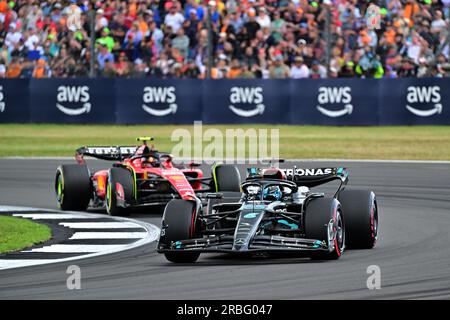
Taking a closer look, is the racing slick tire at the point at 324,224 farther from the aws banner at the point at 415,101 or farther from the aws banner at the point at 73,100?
the aws banner at the point at 73,100

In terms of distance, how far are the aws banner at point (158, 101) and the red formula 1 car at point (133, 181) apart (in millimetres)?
16117

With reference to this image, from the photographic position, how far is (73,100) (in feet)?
115

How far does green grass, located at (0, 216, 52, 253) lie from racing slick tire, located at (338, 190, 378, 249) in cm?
358

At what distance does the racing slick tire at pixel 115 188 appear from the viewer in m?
16.6

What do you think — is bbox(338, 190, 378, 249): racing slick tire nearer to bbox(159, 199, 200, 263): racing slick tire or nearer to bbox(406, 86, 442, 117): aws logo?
bbox(159, 199, 200, 263): racing slick tire

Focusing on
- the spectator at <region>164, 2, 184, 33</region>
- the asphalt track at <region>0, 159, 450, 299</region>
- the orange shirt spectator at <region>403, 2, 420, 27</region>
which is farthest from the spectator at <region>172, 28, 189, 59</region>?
the asphalt track at <region>0, 159, 450, 299</region>

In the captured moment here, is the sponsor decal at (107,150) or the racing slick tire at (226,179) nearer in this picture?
the racing slick tire at (226,179)

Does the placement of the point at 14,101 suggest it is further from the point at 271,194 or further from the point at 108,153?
the point at 271,194

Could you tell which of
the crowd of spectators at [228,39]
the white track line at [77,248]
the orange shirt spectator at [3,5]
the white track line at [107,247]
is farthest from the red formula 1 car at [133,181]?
the orange shirt spectator at [3,5]

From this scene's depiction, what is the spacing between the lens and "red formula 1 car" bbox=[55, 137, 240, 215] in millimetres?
16641

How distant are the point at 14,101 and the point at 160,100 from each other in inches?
169

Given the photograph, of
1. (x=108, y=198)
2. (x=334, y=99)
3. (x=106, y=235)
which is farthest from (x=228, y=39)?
(x=106, y=235)
